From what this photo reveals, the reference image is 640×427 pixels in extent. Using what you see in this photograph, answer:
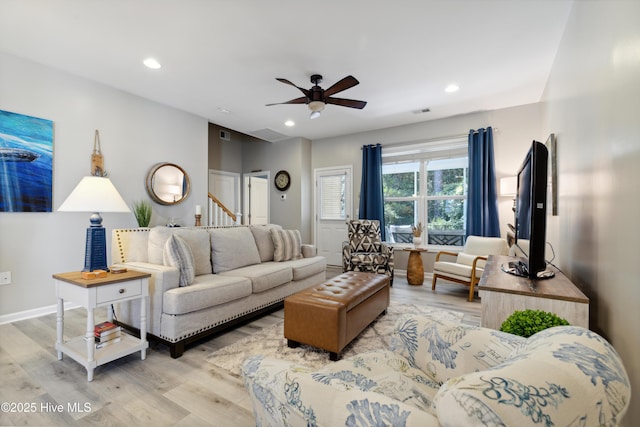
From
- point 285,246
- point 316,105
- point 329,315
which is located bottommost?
point 329,315

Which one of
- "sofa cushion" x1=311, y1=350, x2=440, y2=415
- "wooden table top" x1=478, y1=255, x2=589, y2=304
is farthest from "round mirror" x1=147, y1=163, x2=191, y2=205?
"wooden table top" x1=478, y1=255, x2=589, y2=304

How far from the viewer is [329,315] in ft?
7.00

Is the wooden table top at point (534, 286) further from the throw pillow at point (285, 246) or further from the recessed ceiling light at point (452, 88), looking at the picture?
the recessed ceiling light at point (452, 88)

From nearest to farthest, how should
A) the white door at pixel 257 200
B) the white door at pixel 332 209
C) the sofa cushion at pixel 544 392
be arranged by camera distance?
the sofa cushion at pixel 544 392 → the white door at pixel 332 209 → the white door at pixel 257 200

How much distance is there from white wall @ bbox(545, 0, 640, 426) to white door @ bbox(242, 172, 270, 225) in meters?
5.32

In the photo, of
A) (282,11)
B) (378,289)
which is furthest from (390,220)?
(282,11)

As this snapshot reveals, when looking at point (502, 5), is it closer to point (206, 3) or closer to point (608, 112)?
point (608, 112)

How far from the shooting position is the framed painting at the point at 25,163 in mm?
2902

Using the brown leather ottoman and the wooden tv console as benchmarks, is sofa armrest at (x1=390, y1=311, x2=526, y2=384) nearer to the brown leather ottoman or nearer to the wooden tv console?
the wooden tv console

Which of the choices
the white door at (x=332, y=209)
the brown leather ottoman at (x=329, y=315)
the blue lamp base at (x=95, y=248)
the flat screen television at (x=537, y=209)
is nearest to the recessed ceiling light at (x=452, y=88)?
the flat screen television at (x=537, y=209)

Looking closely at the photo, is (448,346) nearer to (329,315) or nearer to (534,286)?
(534,286)

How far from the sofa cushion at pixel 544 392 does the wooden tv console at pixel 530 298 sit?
1.14 m

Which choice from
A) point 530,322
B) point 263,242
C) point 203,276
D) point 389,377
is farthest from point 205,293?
point 530,322

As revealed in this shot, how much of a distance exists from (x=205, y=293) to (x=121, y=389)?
2.54ft
